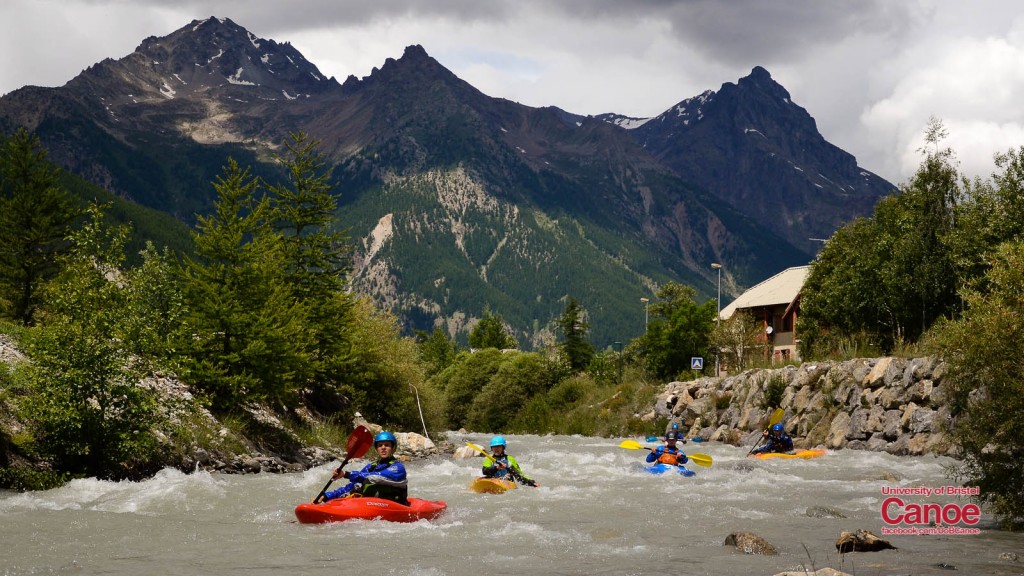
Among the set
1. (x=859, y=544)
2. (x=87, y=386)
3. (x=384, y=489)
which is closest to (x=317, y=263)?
(x=87, y=386)

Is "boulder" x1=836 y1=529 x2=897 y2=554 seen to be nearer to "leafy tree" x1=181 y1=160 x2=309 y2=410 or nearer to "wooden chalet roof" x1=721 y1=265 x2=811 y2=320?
"leafy tree" x1=181 y1=160 x2=309 y2=410

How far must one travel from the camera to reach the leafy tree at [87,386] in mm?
20000

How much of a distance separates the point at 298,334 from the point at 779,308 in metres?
43.4

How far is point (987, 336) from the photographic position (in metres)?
15.2

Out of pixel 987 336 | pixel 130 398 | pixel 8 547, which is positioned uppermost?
pixel 987 336

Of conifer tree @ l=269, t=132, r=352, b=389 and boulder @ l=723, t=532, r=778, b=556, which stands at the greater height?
conifer tree @ l=269, t=132, r=352, b=389

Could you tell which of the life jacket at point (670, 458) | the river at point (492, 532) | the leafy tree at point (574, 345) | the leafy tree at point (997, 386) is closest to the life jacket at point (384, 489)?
the river at point (492, 532)

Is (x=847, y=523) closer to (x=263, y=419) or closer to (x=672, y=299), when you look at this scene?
(x=263, y=419)

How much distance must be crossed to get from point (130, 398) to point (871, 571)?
1608 centimetres

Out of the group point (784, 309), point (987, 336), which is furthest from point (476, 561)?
point (784, 309)

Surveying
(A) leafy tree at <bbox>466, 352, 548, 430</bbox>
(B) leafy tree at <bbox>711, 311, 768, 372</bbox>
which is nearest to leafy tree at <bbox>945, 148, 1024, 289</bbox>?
(B) leafy tree at <bbox>711, 311, 768, 372</bbox>

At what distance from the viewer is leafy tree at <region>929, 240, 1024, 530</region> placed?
49.1 feet

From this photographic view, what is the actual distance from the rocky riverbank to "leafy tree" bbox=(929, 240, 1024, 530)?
1027 centimetres

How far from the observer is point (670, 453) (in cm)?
2920
